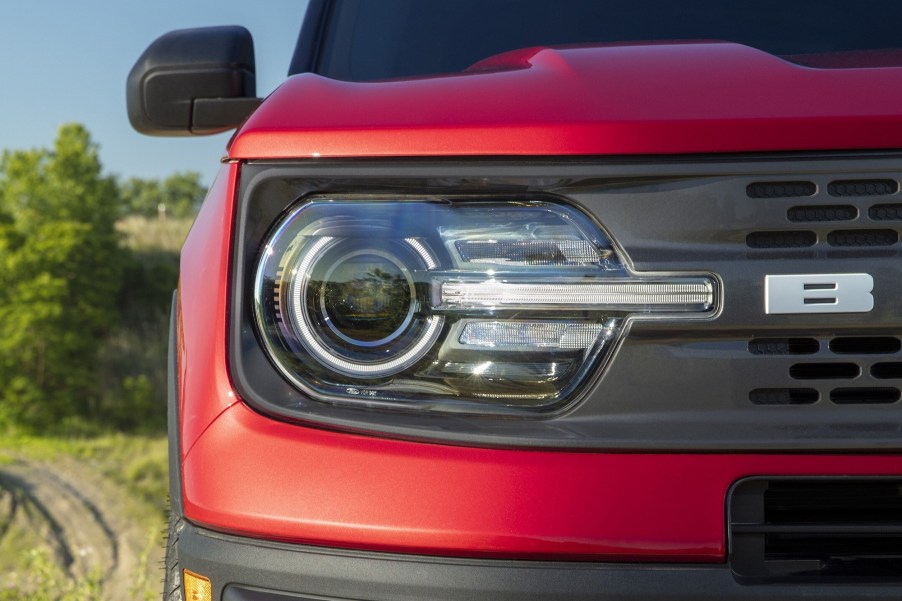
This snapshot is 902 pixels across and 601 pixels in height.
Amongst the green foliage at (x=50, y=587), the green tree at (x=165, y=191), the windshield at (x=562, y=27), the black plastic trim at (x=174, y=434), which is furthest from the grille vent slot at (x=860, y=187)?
the green tree at (x=165, y=191)

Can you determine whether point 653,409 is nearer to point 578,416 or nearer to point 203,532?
point 578,416

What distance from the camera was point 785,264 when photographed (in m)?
1.11

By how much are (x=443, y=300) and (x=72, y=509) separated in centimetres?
5267

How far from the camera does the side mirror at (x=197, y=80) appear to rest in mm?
1924

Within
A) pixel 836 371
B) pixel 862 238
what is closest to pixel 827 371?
pixel 836 371

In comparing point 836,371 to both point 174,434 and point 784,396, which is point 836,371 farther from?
point 174,434

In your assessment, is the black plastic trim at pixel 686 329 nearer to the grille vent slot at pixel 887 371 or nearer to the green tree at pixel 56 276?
the grille vent slot at pixel 887 371

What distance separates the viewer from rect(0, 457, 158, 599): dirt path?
45.6m

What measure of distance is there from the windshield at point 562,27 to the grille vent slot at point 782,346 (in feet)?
3.63

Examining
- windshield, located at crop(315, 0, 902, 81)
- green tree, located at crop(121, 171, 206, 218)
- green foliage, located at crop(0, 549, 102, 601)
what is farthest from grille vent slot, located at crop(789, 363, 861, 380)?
green tree, located at crop(121, 171, 206, 218)

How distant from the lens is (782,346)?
1131 mm

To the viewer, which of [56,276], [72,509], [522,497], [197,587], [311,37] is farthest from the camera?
[56,276]

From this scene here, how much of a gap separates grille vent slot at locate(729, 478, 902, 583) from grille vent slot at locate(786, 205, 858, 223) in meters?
0.30

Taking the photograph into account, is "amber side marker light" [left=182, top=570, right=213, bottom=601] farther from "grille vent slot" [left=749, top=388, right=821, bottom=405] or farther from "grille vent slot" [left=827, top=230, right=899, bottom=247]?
"grille vent slot" [left=827, top=230, right=899, bottom=247]
